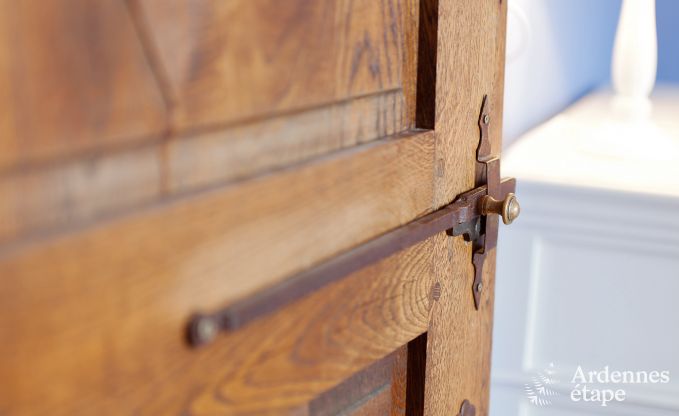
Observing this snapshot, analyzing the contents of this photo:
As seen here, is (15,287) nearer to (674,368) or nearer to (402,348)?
(402,348)

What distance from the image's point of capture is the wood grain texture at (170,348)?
34cm

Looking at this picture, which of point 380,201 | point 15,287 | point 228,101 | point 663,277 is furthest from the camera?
point 663,277

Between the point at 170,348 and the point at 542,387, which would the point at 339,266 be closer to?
the point at 170,348

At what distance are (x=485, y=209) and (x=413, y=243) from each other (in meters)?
0.13

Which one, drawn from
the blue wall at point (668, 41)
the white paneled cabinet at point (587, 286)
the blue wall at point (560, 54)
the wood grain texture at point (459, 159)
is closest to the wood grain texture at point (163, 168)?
the wood grain texture at point (459, 159)

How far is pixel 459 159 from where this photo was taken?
2.23ft

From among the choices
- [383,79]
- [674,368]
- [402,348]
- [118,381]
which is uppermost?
[383,79]

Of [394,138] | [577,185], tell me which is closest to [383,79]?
[394,138]

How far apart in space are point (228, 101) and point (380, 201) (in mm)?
169

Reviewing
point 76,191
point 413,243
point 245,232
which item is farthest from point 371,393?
point 76,191

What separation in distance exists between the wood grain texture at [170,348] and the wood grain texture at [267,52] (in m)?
0.09

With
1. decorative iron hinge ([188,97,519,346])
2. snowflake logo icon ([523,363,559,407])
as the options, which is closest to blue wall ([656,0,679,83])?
snowflake logo icon ([523,363,559,407])

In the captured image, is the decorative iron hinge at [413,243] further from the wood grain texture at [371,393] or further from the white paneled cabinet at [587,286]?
the white paneled cabinet at [587,286]

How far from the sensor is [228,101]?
17.0 inches
